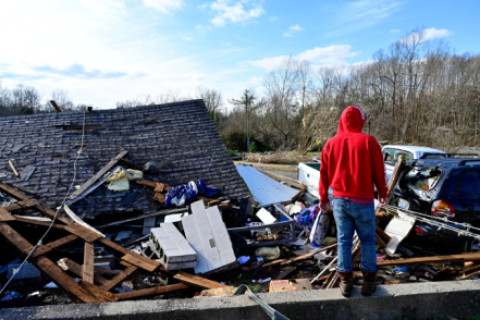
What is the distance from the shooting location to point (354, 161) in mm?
3148

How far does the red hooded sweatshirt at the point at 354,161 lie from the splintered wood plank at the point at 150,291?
316cm

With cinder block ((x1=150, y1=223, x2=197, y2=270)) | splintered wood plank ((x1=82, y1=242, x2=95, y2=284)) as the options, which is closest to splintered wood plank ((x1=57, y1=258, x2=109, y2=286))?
splintered wood plank ((x1=82, y1=242, x2=95, y2=284))

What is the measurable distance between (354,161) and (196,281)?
10.8ft

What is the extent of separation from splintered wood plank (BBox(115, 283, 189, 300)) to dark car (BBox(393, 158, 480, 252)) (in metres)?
4.60

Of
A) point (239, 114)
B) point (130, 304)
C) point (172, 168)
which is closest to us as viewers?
point (130, 304)

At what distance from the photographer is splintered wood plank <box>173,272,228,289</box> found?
4.79m

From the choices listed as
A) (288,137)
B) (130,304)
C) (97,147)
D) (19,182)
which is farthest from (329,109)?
(130,304)

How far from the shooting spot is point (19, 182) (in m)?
7.66

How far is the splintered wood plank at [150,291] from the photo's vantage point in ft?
14.8

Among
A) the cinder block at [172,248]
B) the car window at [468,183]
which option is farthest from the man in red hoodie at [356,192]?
the car window at [468,183]

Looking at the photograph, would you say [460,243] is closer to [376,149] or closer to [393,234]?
[393,234]

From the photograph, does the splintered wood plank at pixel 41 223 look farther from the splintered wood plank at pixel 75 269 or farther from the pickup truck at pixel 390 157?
the pickup truck at pixel 390 157

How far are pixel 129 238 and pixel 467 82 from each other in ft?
124

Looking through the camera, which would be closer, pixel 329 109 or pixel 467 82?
pixel 329 109
